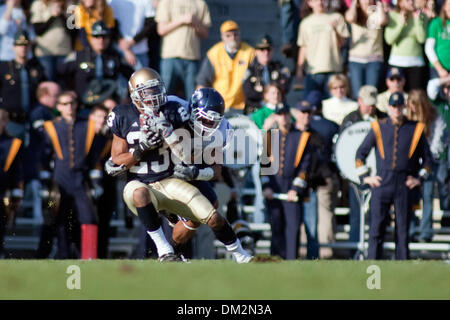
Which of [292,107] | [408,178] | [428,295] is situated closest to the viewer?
[428,295]

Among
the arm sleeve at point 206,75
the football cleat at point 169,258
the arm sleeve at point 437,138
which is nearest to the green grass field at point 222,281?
the football cleat at point 169,258

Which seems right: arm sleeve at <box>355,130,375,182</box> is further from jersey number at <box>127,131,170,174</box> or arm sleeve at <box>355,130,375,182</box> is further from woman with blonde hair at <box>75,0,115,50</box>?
woman with blonde hair at <box>75,0,115,50</box>

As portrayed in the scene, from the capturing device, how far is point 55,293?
693 centimetres

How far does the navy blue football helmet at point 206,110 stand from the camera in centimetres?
869

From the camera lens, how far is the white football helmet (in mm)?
8594

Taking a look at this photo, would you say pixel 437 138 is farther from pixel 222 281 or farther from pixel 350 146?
pixel 222 281

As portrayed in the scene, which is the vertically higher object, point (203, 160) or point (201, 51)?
point (201, 51)

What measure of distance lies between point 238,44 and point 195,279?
5.94 metres

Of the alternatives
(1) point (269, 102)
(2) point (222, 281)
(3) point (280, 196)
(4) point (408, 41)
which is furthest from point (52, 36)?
(2) point (222, 281)

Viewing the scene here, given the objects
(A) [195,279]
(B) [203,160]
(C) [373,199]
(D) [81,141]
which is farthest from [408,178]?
(A) [195,279]

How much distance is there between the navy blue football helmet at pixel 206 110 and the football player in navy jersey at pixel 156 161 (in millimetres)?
123

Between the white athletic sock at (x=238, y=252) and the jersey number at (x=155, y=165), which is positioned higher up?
the jersey number at (x=155, y=165)

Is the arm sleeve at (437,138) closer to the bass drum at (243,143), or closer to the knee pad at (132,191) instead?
the bass drum at (243,143)

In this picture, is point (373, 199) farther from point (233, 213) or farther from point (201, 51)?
point (201, 51)
